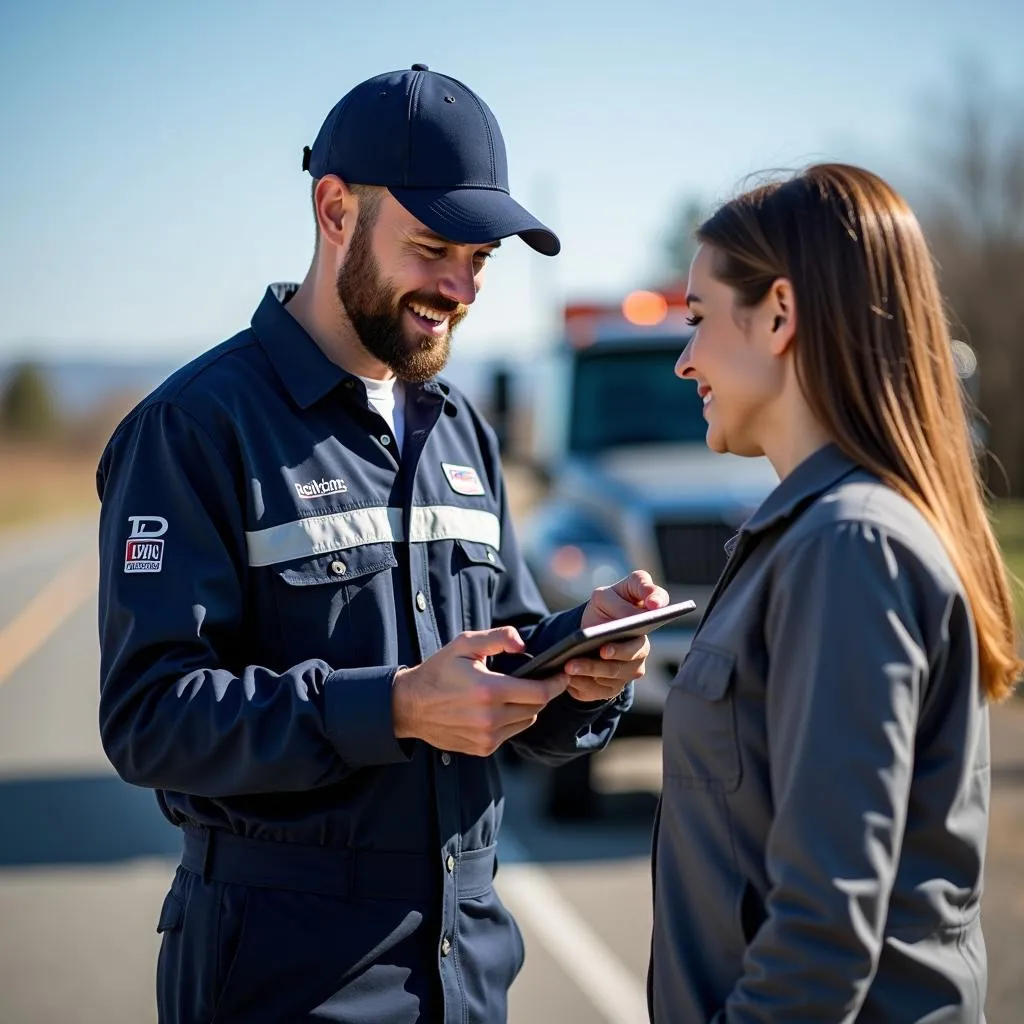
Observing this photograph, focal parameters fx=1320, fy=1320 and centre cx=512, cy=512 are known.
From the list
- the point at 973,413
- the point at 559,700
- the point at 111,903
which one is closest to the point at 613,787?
the point at 111,903

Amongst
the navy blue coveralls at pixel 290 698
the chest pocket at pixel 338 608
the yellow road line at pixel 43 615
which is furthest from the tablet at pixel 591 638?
the yellow road line at pixel 43 615

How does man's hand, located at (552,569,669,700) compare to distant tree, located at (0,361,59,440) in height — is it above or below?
above

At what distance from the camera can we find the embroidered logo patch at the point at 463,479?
3035 mm

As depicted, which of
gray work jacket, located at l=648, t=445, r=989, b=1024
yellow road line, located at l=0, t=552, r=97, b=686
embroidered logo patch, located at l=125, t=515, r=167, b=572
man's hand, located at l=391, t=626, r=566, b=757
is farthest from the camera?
yellow road line, located at l=0, t=552, r=97, b=686

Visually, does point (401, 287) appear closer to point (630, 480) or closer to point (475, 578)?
point (475, 578)

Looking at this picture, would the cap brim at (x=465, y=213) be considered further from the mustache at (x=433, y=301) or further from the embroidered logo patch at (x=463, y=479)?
the embroidered logo patch at (x=463, y=479)

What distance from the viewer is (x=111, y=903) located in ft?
20.4

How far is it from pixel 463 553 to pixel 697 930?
116 centimetres

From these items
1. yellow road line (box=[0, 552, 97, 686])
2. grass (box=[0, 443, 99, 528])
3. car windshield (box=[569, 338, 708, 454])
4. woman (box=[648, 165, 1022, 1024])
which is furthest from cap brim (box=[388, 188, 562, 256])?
grass (box=[0, 443, 99, 528])

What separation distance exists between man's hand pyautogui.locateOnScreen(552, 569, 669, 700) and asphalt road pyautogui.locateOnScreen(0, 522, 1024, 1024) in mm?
2527

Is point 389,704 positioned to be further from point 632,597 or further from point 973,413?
point 973,413

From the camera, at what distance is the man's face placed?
2912 mm

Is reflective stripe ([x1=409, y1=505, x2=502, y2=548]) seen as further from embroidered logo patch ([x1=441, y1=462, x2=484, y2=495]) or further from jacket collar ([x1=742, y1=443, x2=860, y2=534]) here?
jacket collar ([x1=742, y1=443, x2=860, y2=534])

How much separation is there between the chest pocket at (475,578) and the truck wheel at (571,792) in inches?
184
